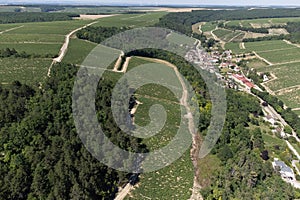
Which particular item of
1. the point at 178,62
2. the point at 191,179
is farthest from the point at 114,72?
the point at 191,179

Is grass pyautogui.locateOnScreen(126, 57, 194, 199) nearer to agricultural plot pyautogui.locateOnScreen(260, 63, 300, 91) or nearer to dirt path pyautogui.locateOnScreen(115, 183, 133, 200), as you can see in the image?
dirt path pyautogui.locateOnScreen(115, 183, 133, 200)

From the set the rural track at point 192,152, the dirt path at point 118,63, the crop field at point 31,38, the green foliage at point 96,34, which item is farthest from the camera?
the green foliage at point 96,34

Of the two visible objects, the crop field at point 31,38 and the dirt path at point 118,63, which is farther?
the crop field at point 31,38

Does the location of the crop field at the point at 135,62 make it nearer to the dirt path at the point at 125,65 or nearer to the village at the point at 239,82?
the dirt path at the point at 125,65

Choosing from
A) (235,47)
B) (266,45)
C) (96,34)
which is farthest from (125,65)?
(266,45)

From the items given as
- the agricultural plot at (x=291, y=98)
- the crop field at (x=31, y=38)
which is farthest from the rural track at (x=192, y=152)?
the crop field at (x=31, y=38)

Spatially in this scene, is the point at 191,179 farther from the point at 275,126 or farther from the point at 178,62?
the point at 178,62

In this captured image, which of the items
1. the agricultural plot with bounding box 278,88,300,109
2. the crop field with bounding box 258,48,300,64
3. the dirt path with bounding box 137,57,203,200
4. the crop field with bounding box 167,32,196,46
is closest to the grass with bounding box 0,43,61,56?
the dirt path with bounding box 137,57,203,200
